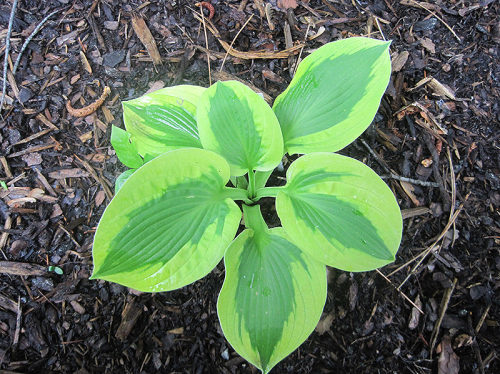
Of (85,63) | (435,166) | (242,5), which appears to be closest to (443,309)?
(435,166)

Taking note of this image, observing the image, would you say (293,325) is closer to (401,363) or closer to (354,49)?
(401,363)

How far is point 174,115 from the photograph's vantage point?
130 cm

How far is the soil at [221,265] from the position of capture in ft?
4.59

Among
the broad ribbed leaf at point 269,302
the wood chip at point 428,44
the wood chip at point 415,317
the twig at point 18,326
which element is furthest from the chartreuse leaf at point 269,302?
the wood chip at point 428,44

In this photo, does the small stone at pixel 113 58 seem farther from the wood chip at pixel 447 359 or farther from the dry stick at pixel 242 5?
the wood chip at pixel 447 359

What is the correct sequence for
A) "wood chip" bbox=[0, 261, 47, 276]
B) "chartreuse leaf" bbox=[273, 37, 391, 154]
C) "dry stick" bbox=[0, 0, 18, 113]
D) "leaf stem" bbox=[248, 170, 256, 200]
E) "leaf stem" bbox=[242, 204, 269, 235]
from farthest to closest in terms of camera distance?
"dry stick" bbox=[0, 0, 18, 113], "wood chip" bbox=[0, 261, 47, 276], "leaf stem" bbox=[248, 170, 256, 200], "leaf stem" bbox=[242, 204, 269, 235], "chartreuse leaf" bbox=[273, 37, 391, 154]

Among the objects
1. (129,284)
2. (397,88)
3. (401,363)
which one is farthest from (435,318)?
(129,284)

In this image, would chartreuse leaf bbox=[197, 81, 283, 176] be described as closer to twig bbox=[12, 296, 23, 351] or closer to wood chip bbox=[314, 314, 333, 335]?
wood chip bbox=[314, 314, 333, 335]

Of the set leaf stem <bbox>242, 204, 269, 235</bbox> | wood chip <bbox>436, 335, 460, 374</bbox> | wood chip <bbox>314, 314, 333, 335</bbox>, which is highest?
leaf stem <bbox>242, 204, 269, 235</bbox>

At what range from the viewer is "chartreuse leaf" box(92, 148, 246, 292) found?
90 cm

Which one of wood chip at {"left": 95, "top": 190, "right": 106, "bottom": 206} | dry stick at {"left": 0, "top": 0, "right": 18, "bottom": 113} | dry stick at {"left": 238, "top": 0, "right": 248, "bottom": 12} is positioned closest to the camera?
wood chip at {"left": 95, "top": 190, "right": 106, "bottom": 206}

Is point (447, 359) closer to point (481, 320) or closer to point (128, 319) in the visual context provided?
point (481, 320)

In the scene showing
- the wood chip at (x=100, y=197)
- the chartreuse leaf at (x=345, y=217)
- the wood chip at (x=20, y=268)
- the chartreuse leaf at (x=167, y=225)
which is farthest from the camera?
the wood chip at (x=100, y=197)

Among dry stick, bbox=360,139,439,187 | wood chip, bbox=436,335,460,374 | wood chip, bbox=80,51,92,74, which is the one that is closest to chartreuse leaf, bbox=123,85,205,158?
wood chip, bbox=80,51,92,74
